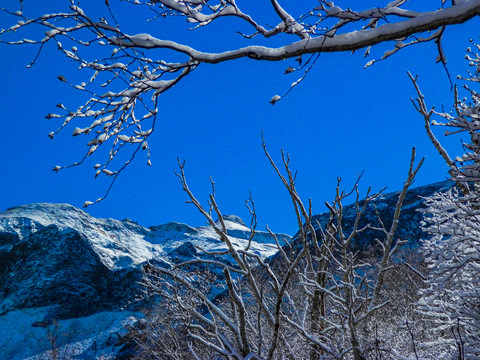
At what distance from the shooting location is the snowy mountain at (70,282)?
42250mm

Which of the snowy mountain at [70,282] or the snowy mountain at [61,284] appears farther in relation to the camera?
the snowy mountain at [61,284]

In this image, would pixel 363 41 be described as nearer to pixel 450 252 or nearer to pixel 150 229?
pixel 450 252

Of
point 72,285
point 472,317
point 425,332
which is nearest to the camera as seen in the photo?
point 472,317

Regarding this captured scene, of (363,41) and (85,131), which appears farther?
(85,131)

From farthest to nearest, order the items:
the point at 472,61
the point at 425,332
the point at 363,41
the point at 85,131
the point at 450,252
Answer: the point at 472,61 < the point at 425,332 < the point at 450,252 < the point at 85,131 < the point at 363,41

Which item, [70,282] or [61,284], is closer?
[61,284]

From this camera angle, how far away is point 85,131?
3375mm

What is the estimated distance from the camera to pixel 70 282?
54.9m

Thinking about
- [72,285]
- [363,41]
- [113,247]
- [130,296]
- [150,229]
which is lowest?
[363,41]

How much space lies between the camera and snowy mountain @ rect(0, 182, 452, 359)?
42250mm

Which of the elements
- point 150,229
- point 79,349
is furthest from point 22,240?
point 150,229

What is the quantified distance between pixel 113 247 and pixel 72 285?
10.3 m

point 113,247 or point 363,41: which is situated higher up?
point 113,247

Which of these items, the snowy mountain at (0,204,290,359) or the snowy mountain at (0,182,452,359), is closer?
the snowy mountain at (0,182,452,359)
